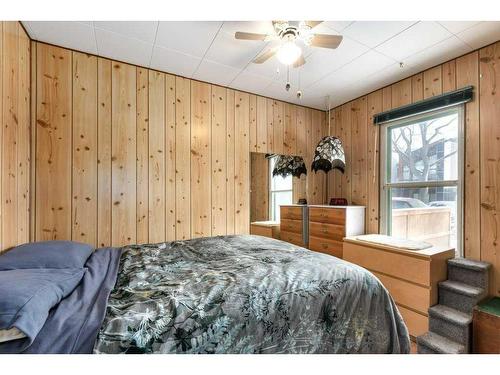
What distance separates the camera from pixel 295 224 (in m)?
3.25

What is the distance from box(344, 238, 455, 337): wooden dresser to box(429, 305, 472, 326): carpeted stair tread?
5 centimetres

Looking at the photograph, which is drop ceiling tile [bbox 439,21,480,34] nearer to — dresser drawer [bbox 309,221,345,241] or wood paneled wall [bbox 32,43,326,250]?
wood paneled wall [bbox 32,43,326,250]

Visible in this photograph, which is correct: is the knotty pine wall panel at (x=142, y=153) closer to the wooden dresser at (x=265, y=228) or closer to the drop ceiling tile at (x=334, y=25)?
the wooden dresser at (x=265, y=228)

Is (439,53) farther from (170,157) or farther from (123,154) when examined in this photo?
(123,154)

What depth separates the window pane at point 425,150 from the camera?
92.4 inches

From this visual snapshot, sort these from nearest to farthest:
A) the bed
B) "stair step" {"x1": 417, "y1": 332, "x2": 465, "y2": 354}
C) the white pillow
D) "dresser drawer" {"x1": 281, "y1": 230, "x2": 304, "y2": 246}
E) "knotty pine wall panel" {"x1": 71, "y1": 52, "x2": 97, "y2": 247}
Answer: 1. the white pillow
2. the bed
3. "stair step" {"x1": 417, "y1": 332, "x2": 465, "y2": 354}
4. "knotty pine wall panel" {"x1": 71, "y1": 52, "x2": 97, "y2": 247}
5. "dresser drawer" {"x1": 281, "y1": 230, "x2": 304, "y2": 246}

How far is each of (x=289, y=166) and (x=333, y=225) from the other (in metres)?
1.03

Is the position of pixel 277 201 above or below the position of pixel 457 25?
below

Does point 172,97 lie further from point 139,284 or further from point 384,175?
point 384,175

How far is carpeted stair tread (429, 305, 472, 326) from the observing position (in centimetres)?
183

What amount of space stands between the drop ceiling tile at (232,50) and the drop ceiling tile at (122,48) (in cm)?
59

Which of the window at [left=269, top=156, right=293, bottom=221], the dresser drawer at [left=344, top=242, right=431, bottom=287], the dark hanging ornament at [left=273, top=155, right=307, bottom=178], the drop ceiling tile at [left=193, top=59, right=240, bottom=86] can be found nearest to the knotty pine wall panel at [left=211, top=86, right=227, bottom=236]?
the drop ceiling tile at [left=193, top=59, right=240, bottom=86]

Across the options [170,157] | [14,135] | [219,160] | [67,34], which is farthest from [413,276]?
[67,34]

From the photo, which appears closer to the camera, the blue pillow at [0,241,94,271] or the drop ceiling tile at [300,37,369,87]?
the blue pillow at [0,241,94,271]
